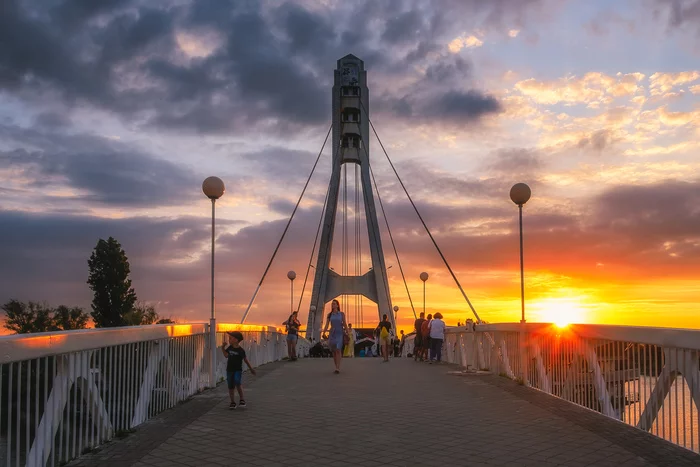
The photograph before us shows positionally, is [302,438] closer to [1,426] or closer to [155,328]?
[155,328]

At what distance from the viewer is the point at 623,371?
741 cm

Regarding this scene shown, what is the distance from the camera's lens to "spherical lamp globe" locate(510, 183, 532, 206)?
14.5m

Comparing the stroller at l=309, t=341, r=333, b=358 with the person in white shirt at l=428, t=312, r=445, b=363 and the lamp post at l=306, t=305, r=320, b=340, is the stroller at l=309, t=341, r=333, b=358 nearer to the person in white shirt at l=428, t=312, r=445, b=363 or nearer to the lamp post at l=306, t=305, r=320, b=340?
the lamp post at l=306, t=305, r=320, b=340

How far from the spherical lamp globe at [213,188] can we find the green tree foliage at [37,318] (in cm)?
5010

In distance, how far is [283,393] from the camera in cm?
1132

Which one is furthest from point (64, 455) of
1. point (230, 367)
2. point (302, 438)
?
point (230, 367)

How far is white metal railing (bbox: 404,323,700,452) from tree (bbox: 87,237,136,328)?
53294 mm

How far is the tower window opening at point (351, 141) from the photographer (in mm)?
42406

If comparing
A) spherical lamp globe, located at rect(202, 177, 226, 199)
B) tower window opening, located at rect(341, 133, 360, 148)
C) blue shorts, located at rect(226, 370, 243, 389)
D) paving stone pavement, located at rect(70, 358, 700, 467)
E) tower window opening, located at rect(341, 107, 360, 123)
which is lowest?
paving stone pavement, located at rect(70, 358, 700, 467)

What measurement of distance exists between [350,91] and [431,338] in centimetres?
2652

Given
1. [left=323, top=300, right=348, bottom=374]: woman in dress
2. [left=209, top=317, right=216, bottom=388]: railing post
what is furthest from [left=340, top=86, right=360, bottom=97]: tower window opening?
[left=209, top=317, right=216, bottom=388]: railing post

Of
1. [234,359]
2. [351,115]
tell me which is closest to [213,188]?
[234,359]

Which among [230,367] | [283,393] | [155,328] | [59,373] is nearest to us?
[59,373]

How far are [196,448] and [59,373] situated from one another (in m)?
1.60
